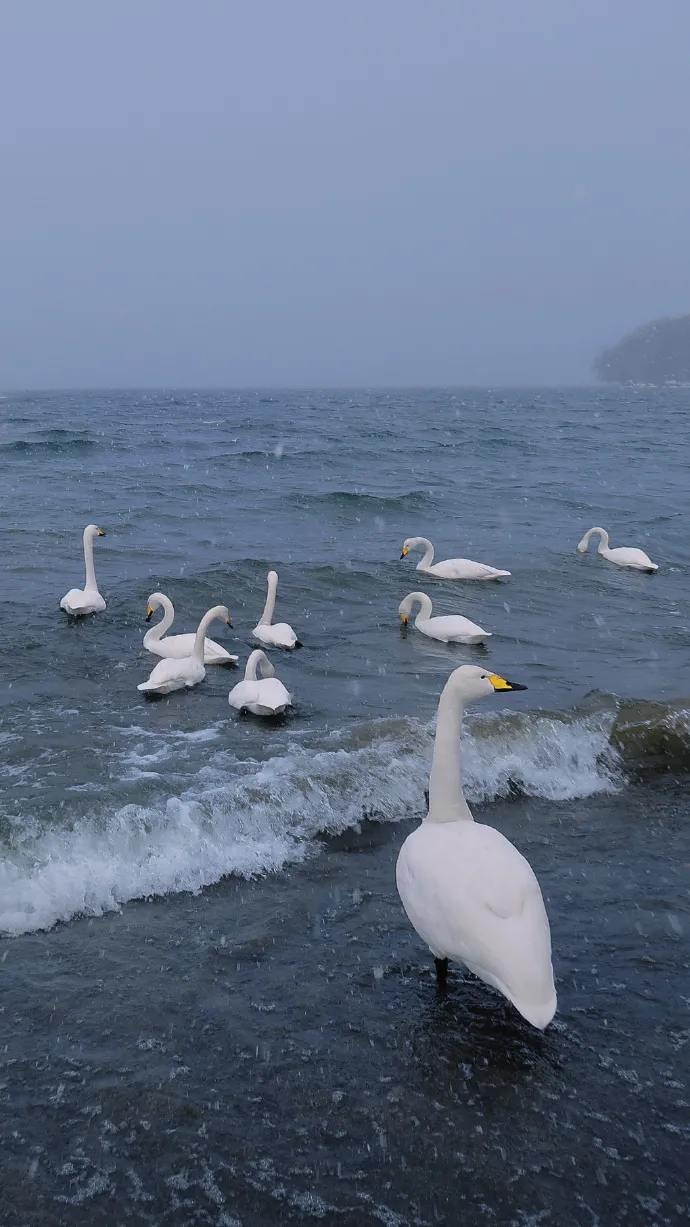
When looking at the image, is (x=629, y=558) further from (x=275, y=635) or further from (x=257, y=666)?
(x=257, y=666)

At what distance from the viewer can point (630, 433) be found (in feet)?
156

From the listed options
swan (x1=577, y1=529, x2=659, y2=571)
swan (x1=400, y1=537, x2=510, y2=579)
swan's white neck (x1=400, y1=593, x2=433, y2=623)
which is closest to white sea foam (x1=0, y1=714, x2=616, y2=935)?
swan's white neck (x1=400, y1=593, x2=433, y2=623)

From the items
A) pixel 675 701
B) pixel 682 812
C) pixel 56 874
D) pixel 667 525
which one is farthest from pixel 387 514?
pixel 56 874

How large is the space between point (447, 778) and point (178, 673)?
5209mm

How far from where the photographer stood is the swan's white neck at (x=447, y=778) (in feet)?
17.3

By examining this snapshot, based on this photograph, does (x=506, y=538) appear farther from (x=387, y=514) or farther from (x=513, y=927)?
(x=513, y=927)

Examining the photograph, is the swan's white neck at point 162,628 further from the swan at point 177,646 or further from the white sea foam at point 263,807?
the white sea foam at point 263,807

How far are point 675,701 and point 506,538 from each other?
11.4m

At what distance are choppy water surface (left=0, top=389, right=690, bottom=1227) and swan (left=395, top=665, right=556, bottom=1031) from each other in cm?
38

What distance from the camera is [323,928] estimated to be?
5.50 meters

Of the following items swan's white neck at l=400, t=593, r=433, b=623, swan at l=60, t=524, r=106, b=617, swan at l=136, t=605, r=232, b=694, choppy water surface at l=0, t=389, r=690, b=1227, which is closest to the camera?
choppy water surface at l=0, t=389, r=690, b=1227

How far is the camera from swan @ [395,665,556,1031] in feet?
14.1

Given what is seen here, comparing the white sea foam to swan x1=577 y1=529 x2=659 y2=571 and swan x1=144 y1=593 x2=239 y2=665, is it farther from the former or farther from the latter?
swan x1=577 y1=529 x2=659 y2=571

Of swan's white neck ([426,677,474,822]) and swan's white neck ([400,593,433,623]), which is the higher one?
swan's white neck ([426,677,474,822])
